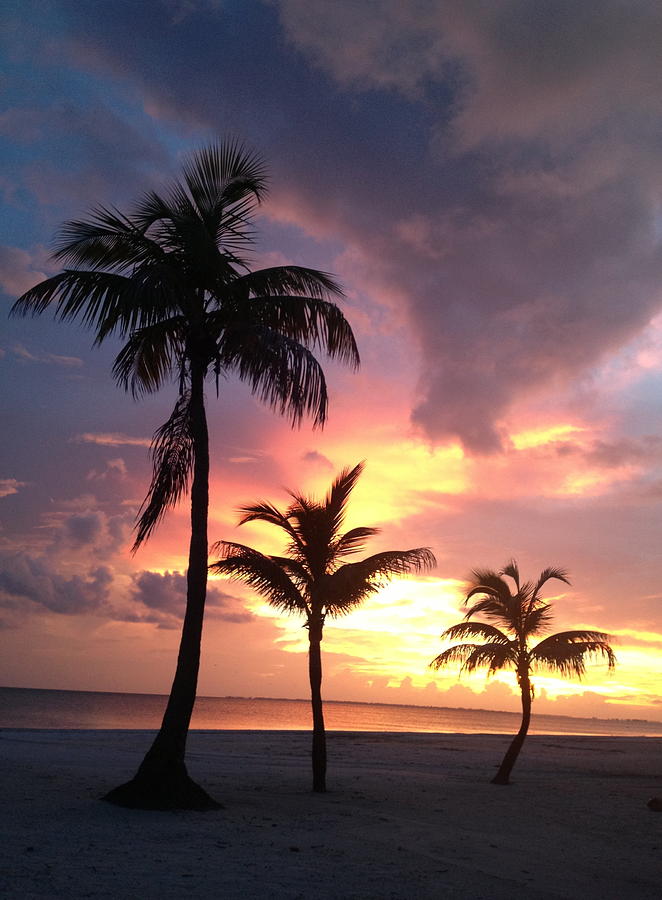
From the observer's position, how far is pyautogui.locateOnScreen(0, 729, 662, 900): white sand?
7660 millimetres

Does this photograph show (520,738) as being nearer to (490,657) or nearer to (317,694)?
(490,657)

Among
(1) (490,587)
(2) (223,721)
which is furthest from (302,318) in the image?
(2) (223,721)

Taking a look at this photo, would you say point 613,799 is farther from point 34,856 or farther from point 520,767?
point 34,856

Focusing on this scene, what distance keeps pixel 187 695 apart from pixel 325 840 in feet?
11.1

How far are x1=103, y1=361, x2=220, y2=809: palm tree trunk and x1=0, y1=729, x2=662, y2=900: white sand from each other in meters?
0.43

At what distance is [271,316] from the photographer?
13.9 meters

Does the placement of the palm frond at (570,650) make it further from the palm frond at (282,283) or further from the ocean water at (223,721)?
the ocean water at (223,721)

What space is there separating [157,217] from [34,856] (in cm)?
1016

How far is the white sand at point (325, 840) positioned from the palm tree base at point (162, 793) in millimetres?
324

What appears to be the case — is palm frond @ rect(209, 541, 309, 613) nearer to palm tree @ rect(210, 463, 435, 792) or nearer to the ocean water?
palm tree @ rect(210, 463, 435, 792)

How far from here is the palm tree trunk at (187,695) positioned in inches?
456

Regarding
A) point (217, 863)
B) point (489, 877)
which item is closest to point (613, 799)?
point (489, 877)

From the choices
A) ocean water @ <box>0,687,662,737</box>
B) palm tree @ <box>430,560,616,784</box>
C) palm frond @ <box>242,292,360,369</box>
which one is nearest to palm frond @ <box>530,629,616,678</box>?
palm tree @ <box>430,560,616,784</box>

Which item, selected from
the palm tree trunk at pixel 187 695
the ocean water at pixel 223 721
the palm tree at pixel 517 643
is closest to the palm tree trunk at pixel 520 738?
the palm tree at pixel 517 643
